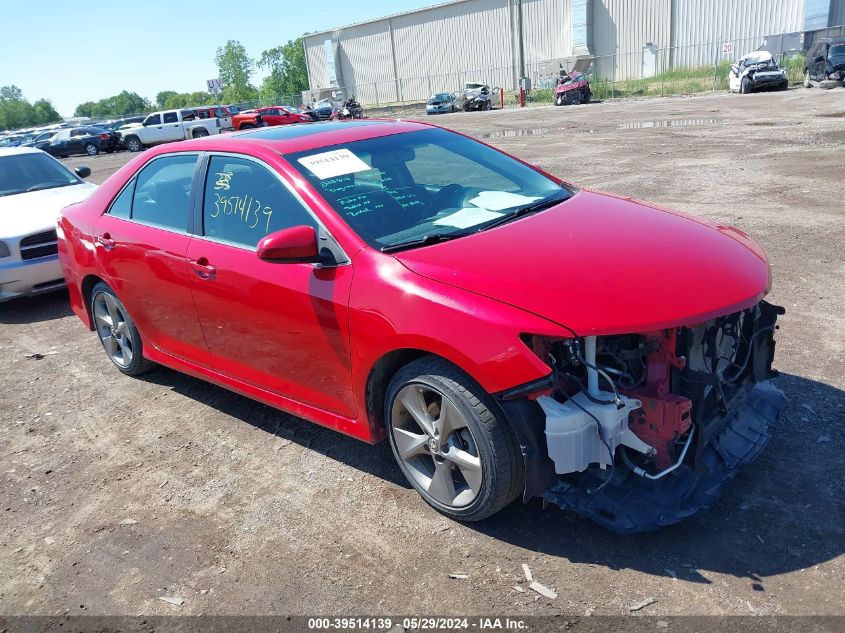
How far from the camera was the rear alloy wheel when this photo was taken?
200 inches

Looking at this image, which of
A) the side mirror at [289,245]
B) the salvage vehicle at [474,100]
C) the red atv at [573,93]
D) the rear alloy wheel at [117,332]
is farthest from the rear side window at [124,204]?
the salvage vehicle at [474,100]

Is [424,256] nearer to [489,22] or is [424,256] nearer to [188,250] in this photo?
[188,250]

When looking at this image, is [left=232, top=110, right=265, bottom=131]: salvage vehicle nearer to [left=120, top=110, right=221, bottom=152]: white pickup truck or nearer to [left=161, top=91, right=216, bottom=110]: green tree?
[left=120, top=110, right=221, bottom=152]: white pickup truck

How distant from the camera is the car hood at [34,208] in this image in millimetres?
7406

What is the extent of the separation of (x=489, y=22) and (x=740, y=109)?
114ft

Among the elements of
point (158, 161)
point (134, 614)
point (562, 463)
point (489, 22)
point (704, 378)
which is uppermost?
point (489, 22)

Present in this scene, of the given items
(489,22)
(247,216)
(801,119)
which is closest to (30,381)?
(247,216)

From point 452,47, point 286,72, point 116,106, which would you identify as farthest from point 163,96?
point 452,47

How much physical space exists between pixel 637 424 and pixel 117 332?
12.9ft

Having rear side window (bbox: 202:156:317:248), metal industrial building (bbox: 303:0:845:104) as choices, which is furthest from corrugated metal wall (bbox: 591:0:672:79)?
rear side window (bbox: 202:156:317:248)

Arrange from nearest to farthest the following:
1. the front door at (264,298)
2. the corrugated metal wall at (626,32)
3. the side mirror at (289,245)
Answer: the side mirror at (289,245)
the front door at (264,298)
the corrugated metal wall at (626,32)

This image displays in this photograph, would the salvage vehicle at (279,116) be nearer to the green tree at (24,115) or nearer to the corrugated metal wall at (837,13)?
the corrugated metal wall at (837,13)

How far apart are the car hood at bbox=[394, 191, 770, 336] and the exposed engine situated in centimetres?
15

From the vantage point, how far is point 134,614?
2953mm
